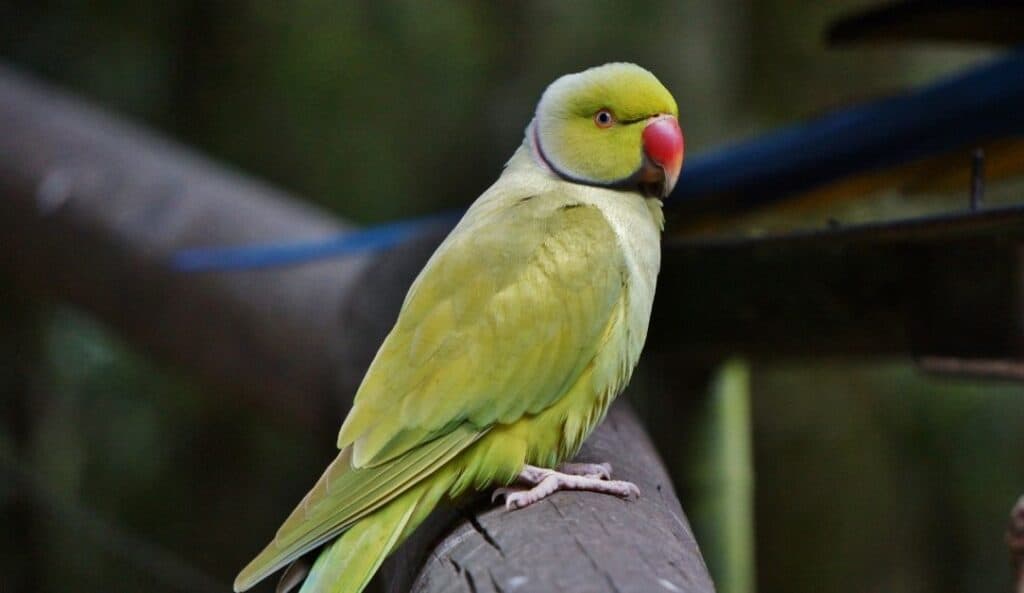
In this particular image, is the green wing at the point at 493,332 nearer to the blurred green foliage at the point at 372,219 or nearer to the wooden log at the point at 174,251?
the wooden log at the point at 174,251

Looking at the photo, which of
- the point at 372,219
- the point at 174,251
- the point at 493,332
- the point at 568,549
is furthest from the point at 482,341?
the point at 372,219

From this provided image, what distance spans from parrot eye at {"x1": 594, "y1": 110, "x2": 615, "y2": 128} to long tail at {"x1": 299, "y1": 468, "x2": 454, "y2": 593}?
51 cm

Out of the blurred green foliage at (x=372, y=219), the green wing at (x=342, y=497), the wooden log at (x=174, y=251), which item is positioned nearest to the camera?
the green wing at (x=342, y=497)

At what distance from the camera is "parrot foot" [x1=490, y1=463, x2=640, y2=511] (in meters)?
1.42

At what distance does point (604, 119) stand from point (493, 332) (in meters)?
0.35

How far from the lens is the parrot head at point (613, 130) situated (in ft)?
5.45

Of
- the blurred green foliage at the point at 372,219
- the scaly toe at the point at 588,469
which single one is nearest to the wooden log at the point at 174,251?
the scaly toe at the point at 588,469

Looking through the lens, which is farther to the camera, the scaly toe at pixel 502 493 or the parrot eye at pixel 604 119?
the parrot eye at pixel 604 119

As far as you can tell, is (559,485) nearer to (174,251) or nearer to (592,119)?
(592,119)

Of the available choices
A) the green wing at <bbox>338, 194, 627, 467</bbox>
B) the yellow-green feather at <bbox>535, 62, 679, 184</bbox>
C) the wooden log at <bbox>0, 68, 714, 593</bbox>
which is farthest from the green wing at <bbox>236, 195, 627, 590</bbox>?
the wooden log at <bbox>0, 68, 714, 593</bbox>

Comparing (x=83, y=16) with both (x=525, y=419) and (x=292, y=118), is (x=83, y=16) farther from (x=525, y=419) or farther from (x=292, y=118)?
(x=525, y=419)

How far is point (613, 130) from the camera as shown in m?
1.68

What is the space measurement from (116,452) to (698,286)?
2.89 meters

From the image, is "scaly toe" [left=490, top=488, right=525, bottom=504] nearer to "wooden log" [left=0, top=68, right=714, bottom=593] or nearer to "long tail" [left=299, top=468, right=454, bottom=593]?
"long tail" [left=299, top=468, right=454, bottom=593]
